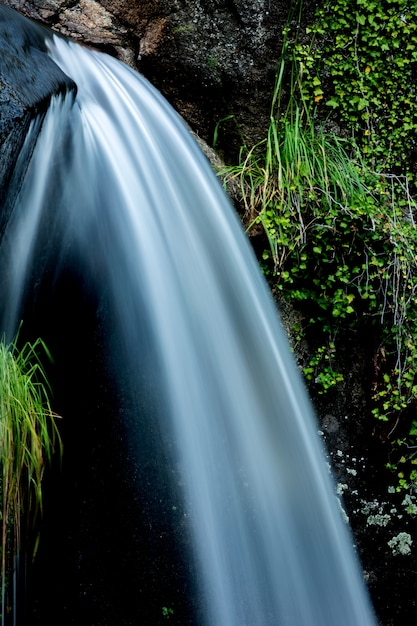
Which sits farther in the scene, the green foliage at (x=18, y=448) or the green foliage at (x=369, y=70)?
the green foliage at (x=369, y=70)

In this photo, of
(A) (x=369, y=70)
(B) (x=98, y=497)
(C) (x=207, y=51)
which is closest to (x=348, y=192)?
(A) (x=369, y=70)

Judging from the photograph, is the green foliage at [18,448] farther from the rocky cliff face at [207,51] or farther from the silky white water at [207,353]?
the rocky cliff face at [207,51]

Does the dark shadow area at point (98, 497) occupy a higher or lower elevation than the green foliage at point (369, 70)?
lower

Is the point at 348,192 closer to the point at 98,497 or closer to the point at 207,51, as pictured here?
the point at 207,51

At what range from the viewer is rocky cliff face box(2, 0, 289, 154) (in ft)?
11.3

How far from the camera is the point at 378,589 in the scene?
292 cm

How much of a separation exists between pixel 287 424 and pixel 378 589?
1.11 metres

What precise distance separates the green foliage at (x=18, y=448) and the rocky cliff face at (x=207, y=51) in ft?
6.60

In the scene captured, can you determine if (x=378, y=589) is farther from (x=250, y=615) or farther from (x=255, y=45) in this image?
(x=255, y=45)

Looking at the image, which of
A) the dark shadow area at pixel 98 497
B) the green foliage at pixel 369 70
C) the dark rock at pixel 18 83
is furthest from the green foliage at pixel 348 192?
the dark rock at pixel 18 83

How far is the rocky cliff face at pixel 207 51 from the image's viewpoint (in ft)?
11.3

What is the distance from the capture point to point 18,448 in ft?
6.35

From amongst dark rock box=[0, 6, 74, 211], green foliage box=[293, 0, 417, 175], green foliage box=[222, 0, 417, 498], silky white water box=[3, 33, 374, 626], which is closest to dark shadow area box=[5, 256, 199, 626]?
silky white water box=[3, 33, 374, 626]

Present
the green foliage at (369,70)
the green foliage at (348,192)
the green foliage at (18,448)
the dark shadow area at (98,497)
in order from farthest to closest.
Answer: the green foliage at (369,70) → the green foliage at (348,192) → the dark shadow area at (98,497) → the green foliage at (18,448)
